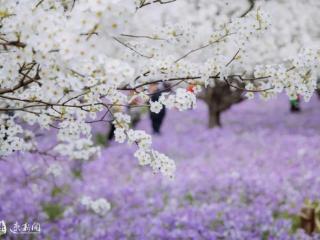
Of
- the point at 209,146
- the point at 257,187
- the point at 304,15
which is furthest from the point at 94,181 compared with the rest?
the point at 304,15

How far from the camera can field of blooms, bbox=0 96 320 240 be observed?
7.62m

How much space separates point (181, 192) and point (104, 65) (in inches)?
287

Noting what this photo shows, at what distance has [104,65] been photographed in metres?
2.86

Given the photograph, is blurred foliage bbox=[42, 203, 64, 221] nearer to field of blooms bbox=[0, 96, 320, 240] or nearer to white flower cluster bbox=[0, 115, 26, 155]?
field of blooms bbox=[0, 96, 320, 240]

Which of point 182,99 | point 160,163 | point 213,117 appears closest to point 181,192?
point 160,163

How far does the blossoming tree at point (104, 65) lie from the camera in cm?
269

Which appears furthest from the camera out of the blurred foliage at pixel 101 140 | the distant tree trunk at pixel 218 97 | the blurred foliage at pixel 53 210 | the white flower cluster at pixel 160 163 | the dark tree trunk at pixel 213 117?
the dark tree trunk at pixel 213 117

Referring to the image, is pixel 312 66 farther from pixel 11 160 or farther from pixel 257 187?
pixel 11 160

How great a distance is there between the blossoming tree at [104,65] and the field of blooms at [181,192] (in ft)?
6.45

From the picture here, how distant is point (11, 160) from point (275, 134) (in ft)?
26.1

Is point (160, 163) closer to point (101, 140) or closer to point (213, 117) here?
point (101, 140)

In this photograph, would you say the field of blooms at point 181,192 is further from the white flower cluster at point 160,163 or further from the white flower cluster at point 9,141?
the white flower cluster at point 160,163

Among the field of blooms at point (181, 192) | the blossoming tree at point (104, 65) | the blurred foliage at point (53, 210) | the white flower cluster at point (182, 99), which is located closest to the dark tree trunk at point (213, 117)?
the field of blooms at point (181, 192)

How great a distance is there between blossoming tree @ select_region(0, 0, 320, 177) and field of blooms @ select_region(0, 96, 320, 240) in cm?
197
